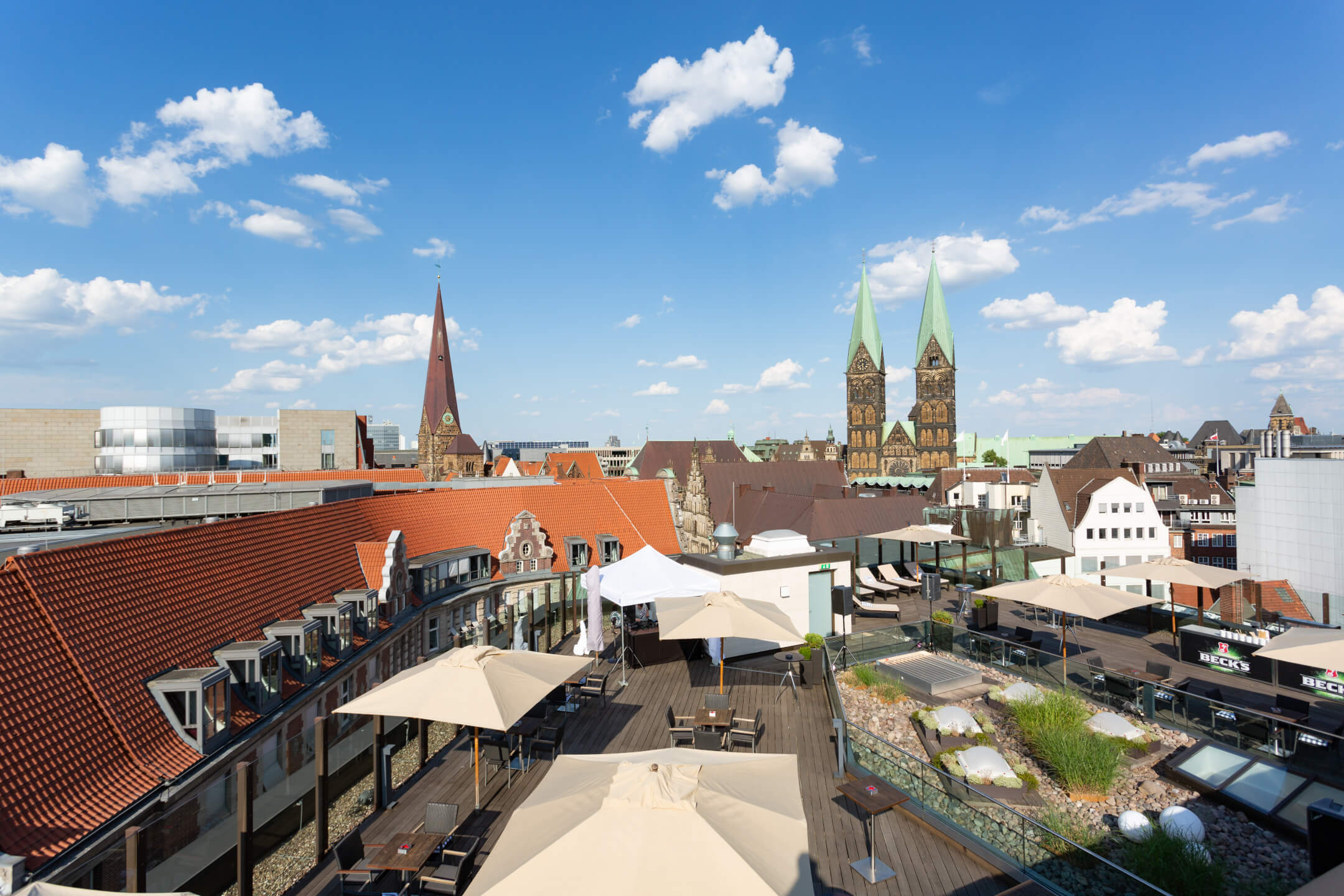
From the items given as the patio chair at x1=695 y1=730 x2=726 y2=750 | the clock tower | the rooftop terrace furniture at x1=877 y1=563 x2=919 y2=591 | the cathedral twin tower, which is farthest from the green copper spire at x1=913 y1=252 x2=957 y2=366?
the patio chair at x1=695 y1=730 x2=726 y2=750

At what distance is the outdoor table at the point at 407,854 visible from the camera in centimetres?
648

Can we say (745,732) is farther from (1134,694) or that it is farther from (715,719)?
(1134,694)

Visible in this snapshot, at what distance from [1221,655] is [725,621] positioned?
1211cm

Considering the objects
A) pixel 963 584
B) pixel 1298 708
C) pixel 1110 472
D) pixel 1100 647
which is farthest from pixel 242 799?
pixel 1110 472

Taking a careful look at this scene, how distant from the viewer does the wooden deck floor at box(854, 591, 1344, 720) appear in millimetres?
12766

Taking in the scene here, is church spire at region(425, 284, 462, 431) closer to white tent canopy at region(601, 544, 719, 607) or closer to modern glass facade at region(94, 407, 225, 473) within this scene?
modern glass facade at region(94, 407, 225, 473)

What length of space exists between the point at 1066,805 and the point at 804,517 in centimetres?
2425

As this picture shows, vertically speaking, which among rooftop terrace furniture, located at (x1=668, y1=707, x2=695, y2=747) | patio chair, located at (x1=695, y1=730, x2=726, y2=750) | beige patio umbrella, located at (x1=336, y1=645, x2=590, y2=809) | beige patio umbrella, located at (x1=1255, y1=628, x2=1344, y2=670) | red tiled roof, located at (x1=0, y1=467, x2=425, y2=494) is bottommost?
rooftop terrace furniture, located at (x1=668, y1=707, x2=695, y2=747)

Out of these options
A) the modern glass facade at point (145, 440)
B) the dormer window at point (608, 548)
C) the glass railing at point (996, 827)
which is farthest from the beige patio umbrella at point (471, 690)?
the modern glass facade at point (145, 440)

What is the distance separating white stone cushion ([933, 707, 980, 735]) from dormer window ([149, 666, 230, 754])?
42.3 feet

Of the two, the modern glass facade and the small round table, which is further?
the modern glass facade

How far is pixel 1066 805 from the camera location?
936 cm

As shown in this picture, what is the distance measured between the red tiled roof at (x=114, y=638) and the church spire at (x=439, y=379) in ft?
246

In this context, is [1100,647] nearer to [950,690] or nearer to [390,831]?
[950,690]
